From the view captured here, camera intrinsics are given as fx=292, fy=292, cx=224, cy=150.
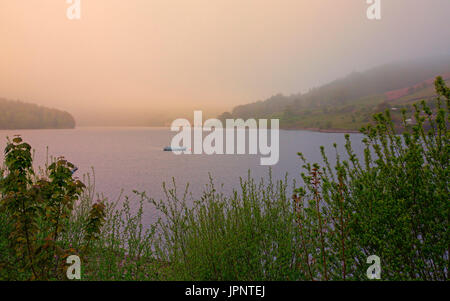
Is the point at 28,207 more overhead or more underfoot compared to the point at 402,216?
more overhead

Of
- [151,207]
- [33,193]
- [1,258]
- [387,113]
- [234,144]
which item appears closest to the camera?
[33,193]

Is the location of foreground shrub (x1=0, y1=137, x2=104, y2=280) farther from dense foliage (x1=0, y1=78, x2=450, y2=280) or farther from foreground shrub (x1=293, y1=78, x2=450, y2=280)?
foreground shrub (x1=293, y1=78, x2=450, y2=280)

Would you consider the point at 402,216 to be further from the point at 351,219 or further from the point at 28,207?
the point at 28,207

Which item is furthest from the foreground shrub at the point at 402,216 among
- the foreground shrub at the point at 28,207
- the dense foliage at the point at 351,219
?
the foreground shrub at the point at 28,207

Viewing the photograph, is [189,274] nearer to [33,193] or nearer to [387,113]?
[33,193]

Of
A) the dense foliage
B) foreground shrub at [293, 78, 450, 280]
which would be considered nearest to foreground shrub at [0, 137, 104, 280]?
the dense foliage

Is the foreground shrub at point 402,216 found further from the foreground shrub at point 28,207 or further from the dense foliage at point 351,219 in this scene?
the foreground shrub at point 28,207

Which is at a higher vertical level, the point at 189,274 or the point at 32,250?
the point at 32,250

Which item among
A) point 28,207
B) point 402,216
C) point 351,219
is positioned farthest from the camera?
point 28,207

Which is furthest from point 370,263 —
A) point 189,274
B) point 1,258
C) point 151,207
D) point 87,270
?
point 151,207

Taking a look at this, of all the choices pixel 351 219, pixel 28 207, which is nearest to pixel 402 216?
pixel 351 219

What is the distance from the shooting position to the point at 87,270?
19.1ft

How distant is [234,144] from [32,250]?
7401cm

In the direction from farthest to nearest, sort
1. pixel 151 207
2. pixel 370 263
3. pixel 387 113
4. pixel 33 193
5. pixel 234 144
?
pixel 234 144 < pixel 151 207 < pixel 387 113 < pixel 370 263 < pixel 33 193
